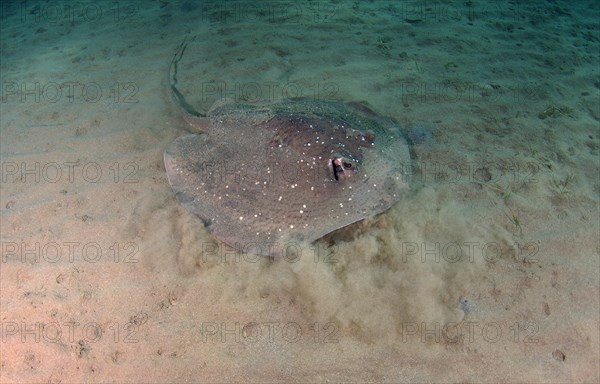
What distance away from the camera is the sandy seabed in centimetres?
341

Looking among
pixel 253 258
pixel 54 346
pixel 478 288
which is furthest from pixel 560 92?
pixel 54 346

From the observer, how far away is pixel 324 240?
158 inches

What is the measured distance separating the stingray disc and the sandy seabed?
0.94 ft

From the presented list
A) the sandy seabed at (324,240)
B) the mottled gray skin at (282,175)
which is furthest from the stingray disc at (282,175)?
the sandy seabed at (324,240)

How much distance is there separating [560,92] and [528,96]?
2.03ft

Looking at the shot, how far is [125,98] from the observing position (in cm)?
641

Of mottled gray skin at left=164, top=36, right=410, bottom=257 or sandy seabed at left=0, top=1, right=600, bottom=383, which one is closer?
sandy seabed at left=0, top=1, right=600, bottom=383

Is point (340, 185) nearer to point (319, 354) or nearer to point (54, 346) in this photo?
point (319, 354)

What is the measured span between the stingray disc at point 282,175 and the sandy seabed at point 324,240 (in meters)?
0.29

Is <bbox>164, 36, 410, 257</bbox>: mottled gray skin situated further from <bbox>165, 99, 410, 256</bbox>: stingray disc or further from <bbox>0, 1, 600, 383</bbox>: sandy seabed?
<bbox>0, 1, 600, 383</bbox>: sandy seabed

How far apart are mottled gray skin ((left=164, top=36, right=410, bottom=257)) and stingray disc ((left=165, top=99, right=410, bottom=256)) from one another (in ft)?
0.03

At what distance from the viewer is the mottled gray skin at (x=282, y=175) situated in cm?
381

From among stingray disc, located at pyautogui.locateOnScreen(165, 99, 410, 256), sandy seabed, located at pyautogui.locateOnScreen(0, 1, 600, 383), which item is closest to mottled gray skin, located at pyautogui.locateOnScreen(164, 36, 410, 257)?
stingray disc, located at pyautogui.locateOnScreen(165, 99, 410, 256)

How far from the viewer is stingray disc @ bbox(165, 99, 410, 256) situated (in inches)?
150
